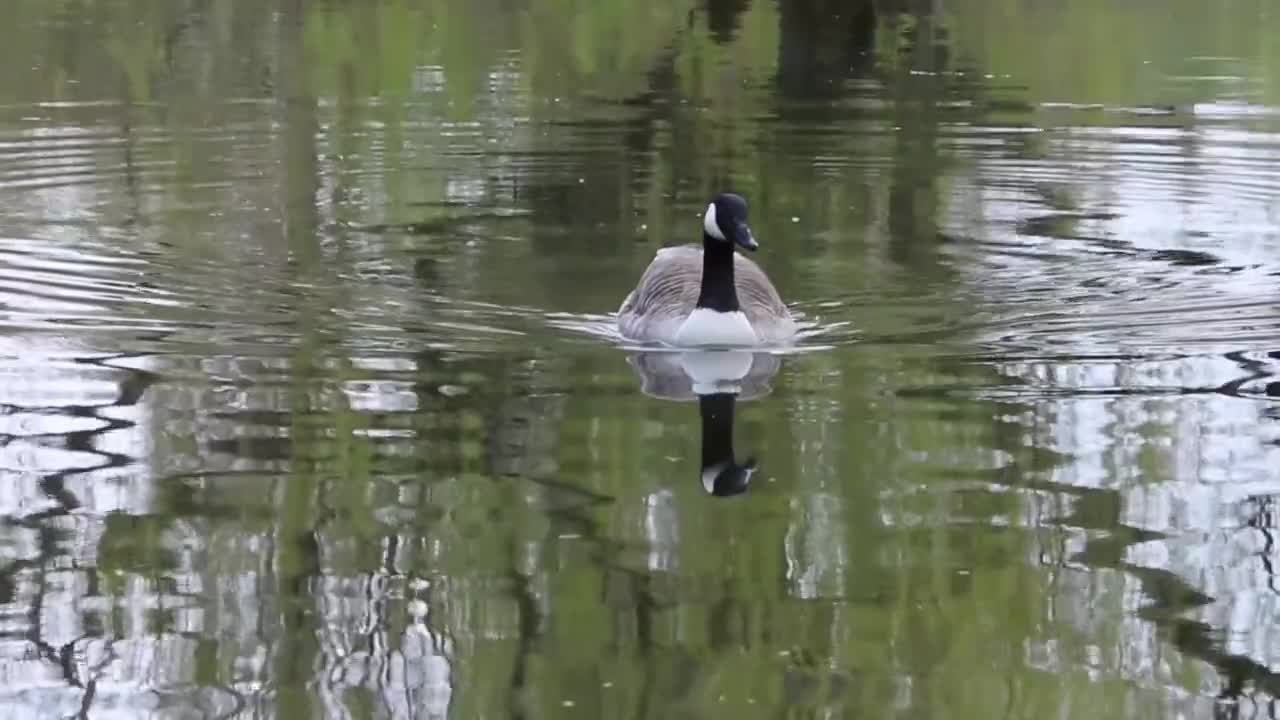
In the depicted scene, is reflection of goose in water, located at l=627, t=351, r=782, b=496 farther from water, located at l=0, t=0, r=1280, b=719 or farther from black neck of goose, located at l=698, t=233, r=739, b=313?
black neck of goose, located at l=698, t=233, r=739, b=313

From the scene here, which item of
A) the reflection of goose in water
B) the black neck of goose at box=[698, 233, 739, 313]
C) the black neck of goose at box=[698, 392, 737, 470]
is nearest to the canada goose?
the black neck of goose at box=[698, 233, 739, 313]

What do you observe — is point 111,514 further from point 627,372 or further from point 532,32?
point 532,32

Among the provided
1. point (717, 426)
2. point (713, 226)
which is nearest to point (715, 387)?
point (717, 426)

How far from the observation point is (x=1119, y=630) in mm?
7430

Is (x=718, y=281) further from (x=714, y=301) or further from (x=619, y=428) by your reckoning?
(x=619, y=428)

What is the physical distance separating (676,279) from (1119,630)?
19.6ft

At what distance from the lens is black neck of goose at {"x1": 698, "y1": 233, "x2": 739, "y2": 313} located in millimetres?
12430

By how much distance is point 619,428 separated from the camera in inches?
407

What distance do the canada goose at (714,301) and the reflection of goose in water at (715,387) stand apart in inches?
5.1

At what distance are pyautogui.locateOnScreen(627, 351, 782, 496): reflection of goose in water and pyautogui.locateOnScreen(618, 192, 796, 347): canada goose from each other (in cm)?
13

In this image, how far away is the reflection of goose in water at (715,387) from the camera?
31.2ft

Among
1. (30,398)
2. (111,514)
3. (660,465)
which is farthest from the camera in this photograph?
(30,398)

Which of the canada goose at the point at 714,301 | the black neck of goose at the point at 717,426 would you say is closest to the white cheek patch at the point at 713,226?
the canada goose at the point at 714,301

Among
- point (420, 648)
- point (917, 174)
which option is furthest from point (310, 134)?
point (420, 648)
